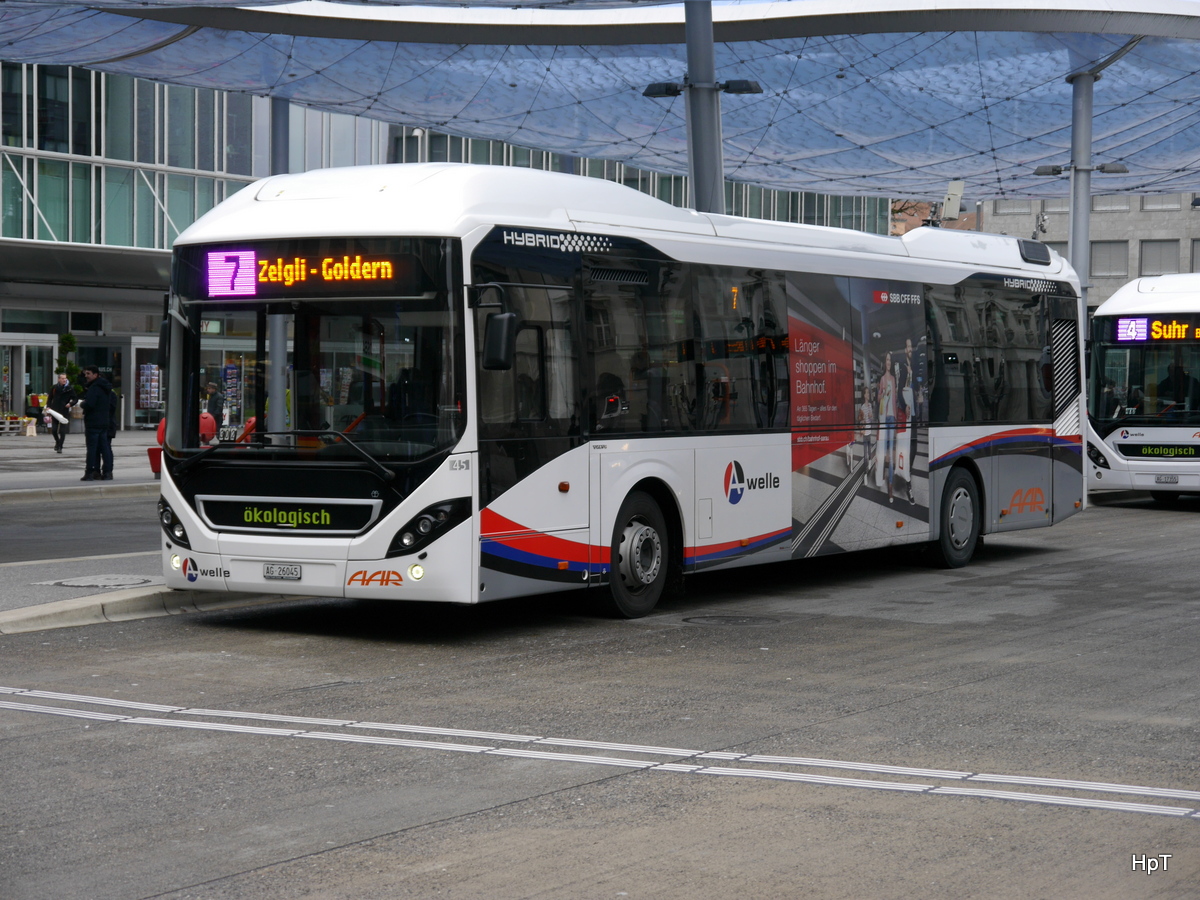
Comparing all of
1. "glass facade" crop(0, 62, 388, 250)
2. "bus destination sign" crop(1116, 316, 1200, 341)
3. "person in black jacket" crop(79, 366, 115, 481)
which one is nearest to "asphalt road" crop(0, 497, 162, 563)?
"person in black jacket" crop(79, 366, 115, 481)

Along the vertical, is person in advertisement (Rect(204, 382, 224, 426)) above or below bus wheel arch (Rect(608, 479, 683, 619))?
above

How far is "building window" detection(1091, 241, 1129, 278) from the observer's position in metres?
86.6

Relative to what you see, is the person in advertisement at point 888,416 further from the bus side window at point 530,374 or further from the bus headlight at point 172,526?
the bus headlight at point 172,526

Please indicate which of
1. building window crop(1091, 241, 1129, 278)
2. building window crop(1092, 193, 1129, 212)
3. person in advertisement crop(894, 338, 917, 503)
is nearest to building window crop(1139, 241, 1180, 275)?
building window crop(1091, 241, 1129, 278)

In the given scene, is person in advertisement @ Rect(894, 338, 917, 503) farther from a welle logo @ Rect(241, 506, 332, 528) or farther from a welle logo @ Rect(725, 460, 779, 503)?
a welle logo @ Rect(241, 506, 332, 528)

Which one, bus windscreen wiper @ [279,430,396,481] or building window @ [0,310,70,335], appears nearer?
bus windscreen wiper @ [279,430,396,481]

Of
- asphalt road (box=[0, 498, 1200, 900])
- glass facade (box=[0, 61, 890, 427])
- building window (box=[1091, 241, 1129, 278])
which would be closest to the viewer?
asphalt road (box=[0, 498, 1200, 900])

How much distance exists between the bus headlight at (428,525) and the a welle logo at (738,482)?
3.11 m

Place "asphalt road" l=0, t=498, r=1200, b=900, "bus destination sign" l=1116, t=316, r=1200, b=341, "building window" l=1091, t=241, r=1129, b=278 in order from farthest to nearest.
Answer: "building window" l=1091, t=241, r=1129, b=278 → "bus destination sign" l=1116, t=316, r=1200, b=341 → "asphalt road" l=0, t=498, r=1200, b=900

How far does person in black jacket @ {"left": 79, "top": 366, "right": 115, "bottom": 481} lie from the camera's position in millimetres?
26297

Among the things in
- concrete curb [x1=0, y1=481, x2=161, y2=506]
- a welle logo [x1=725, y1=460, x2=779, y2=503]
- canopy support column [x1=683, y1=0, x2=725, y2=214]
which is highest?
canopy support column [x1=683, y1=0, x2=725, y2=214]

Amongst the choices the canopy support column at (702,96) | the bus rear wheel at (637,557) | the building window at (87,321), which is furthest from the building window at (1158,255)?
the bus rear wheel at (637,557)

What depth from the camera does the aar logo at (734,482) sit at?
12.9 m

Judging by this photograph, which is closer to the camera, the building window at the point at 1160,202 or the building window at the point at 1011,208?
the building window at the point at 1160,202
